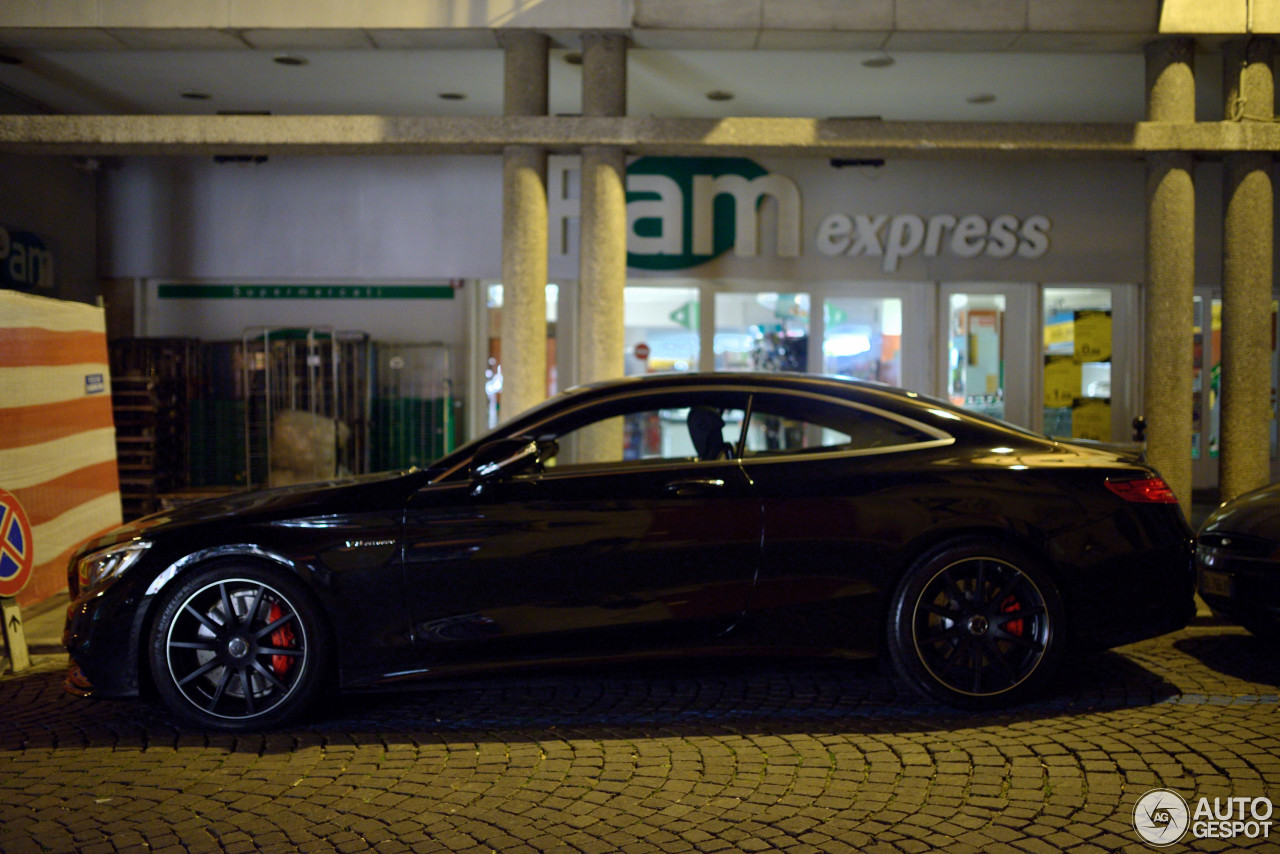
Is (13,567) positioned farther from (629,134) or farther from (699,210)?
(699,210)

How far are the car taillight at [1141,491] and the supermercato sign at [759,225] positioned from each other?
8.29 m

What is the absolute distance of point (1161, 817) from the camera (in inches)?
131

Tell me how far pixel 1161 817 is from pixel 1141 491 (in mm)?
1726

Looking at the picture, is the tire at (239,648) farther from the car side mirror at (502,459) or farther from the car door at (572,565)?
the car side mirror at (502,459)

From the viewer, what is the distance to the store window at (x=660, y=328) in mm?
12844

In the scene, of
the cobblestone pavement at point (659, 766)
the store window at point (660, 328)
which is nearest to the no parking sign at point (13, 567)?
the cobblestone pavement at point (659, 766)

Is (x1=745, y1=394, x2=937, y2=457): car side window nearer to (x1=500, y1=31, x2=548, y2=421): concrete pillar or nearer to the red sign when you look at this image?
the red sign

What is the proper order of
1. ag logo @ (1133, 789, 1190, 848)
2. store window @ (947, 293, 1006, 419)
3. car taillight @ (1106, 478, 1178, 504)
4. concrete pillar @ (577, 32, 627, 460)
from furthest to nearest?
store window @ (947, 293, 1006, 419) < concrete pillar @ (577, 32, 627, 460) < car taillight @ (1106, 478, 1178, 504) < ag logo @ (1133, 789, 1190, 848)

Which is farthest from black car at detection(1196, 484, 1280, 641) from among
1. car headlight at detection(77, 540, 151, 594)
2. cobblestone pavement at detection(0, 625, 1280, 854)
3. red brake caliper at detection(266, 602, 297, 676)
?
car headlight at detection(77, 540, 151, 594)

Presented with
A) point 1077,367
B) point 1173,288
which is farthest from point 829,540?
point 1077,367

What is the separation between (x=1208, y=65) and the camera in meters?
9.97

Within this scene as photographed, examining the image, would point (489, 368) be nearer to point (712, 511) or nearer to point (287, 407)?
point (287, 407)

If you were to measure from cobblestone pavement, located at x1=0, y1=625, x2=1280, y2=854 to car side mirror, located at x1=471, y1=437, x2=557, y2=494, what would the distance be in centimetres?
85

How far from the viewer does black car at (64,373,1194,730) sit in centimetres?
435
